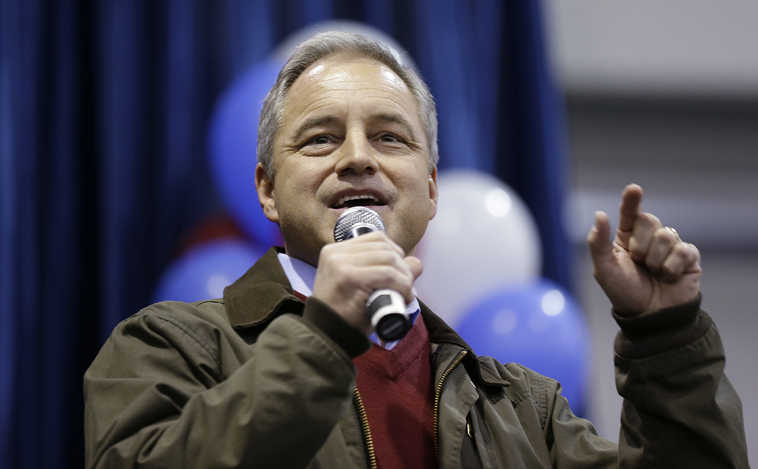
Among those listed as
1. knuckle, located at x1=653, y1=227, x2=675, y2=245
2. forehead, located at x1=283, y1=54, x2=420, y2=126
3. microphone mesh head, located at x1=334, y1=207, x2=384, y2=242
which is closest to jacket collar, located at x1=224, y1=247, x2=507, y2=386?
microphone mesh head, located at x1=334, y1=207, x2=384, y2=242

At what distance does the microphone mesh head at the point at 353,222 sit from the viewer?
114cm

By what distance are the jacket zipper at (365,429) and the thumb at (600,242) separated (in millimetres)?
320

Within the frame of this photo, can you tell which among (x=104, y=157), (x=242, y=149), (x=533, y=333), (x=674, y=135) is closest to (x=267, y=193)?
(x=242, y=149)

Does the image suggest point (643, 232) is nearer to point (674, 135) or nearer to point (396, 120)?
point (396, 120)

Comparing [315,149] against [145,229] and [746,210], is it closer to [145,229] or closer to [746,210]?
[145,229]

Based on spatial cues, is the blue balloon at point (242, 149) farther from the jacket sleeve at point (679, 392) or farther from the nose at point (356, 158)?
the jacket sleeve at point (679, 392)

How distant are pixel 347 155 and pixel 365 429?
362mm

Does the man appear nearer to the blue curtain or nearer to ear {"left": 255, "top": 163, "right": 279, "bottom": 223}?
ear {"left": 255, "top": 163, "right": 279, "bottom": 223}

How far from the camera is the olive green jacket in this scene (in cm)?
93

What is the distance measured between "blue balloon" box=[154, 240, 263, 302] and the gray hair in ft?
3.34

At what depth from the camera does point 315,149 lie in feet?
4.33

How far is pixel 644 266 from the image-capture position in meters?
1.12

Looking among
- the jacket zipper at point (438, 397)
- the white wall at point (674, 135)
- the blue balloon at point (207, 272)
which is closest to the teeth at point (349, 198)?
the jacket zipper at point (438, 397)

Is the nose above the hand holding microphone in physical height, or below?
above
